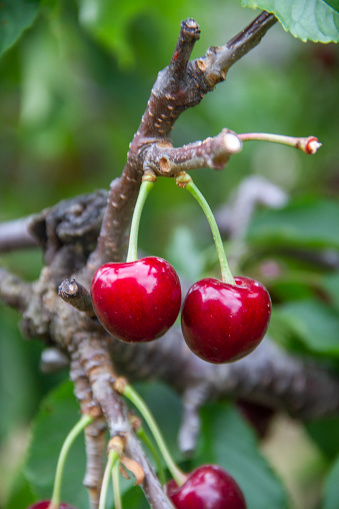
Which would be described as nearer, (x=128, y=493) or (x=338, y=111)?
Answer: (x=128, y=493)

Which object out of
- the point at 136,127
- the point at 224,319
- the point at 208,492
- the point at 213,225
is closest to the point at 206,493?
the point at 208,492

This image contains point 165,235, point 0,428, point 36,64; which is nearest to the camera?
point 36,64

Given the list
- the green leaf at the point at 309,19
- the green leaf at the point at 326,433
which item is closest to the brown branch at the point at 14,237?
the green leaf at the point at 309,19

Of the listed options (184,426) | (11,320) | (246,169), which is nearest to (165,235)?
(246,169)

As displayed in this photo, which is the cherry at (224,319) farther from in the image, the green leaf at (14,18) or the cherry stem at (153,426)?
the green leaf at (14,18)

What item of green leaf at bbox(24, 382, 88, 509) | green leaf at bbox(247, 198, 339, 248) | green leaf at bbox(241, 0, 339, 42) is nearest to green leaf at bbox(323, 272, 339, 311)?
green leaf at bbox(247, 198, 339, 248)

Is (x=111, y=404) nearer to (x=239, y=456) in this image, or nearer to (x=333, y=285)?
(x=239, y=456)

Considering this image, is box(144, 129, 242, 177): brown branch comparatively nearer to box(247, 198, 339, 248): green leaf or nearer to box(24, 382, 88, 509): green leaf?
box(24, 382, 88, 509): green leaf

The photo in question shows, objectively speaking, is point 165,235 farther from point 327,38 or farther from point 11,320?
point 327,38
